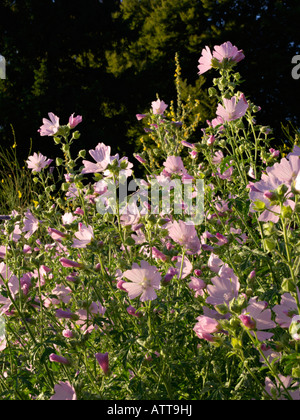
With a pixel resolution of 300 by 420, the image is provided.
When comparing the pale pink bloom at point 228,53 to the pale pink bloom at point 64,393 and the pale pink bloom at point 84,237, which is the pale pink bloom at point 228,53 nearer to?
the pale pink bloom at point 84,237

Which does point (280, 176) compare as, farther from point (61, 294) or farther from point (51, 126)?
point (51, 126)

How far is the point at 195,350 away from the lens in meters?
1.82

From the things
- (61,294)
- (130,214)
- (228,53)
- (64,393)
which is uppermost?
(228,53)

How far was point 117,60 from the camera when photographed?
48.4 feet

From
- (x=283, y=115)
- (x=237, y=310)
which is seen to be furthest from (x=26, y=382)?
(x=283, y=115)

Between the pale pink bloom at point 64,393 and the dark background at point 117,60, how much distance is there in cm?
1215

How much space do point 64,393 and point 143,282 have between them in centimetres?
40

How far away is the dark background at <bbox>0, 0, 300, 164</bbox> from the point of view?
44.8 feet

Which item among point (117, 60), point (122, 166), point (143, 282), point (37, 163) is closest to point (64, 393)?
point (143, 282)

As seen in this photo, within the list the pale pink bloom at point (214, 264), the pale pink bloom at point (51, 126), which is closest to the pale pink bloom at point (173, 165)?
the pale pink bloom at point (51, 126)

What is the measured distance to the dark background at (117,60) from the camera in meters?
13.7
